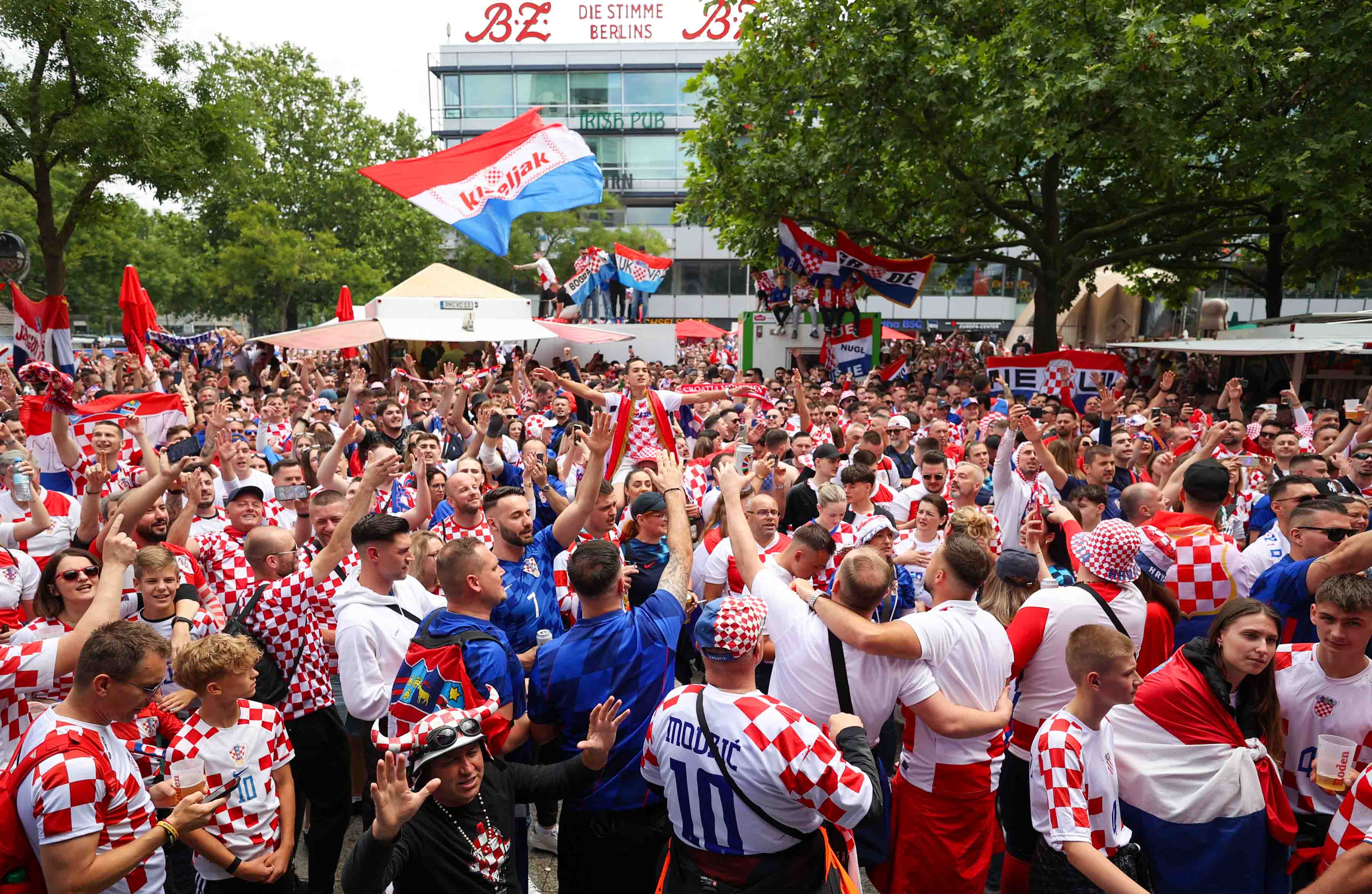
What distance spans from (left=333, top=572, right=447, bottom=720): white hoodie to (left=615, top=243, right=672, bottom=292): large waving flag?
2855 cm

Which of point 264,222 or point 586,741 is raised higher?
point 264,222

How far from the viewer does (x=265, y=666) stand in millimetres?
4273

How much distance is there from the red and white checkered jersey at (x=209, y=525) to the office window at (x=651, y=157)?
51.0 metres

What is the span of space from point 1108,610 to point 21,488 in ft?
19.4

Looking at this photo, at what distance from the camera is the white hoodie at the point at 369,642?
154 inches

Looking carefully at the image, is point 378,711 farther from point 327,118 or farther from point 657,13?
point 657,13

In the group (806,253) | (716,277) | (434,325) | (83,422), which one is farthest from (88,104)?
(716,277)

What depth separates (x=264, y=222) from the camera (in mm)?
35875

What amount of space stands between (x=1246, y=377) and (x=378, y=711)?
2166 centimetres

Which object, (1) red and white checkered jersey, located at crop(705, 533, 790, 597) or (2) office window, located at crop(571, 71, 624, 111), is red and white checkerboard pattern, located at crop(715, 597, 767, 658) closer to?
(1) red and white checkered jersey, located at crop(705, 533, 790, 597)

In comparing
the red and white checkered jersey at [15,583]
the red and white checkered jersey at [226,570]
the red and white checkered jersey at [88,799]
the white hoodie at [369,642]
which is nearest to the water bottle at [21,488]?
the red and white checkered jersey at [15,583]

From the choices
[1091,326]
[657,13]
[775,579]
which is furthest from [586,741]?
[657,13]

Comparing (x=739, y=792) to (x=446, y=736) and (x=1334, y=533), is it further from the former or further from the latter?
(x=1334, y=533)

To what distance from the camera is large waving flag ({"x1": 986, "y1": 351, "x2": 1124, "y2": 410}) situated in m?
14.4
